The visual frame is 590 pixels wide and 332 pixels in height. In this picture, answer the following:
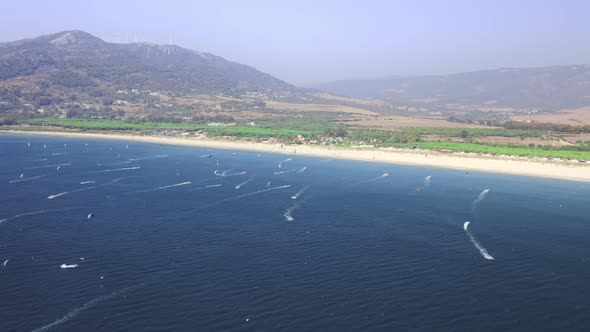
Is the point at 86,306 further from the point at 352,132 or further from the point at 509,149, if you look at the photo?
the point at 352,132

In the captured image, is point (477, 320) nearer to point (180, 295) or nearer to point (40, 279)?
point (180, 295)

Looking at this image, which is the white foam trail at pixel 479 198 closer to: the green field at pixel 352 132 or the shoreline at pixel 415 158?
the shoreline at pixel 415 158

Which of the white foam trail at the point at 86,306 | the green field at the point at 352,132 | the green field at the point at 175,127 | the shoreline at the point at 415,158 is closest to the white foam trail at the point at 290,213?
the white foam trail at the point at 86,306

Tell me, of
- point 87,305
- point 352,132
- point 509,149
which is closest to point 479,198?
point 509,149

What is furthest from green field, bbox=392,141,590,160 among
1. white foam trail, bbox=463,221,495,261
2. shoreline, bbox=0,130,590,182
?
white foam trail, bbox=463,221,495,261

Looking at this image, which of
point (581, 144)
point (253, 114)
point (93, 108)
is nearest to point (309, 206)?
point (581, 144)

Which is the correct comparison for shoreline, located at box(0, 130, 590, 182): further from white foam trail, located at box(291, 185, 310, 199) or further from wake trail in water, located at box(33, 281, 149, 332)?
wake trail in water, located at box(33, 281, 149, 332)
